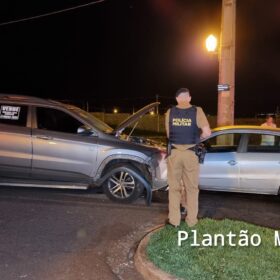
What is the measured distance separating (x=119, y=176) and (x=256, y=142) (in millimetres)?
2632

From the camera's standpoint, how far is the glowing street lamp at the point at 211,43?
470 inches

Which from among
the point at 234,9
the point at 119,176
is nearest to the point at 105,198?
the point at 119,176

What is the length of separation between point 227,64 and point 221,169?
3.60 meters

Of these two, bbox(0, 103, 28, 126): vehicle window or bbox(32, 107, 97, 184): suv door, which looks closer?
bbox(32, 107, 97, 184): suv door

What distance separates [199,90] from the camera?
34.8 m

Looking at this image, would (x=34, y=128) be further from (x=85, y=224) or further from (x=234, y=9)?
(x=234, y=9)

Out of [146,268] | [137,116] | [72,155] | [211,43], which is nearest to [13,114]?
[72,155]

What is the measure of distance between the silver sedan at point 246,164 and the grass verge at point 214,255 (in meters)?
2.60

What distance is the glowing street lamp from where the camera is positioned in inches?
470

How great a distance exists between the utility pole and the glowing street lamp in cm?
20

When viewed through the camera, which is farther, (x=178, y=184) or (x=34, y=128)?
(x=34, y=128)

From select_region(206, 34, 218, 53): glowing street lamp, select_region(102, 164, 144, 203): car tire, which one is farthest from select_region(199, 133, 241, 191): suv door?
select_region(206, 34, 218, 53): glowing street lamp

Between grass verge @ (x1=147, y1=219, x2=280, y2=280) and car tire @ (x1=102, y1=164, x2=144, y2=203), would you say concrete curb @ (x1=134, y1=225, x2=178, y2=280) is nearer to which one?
grass verge @ (x1=147, y1=219, x2=280, y2=280)

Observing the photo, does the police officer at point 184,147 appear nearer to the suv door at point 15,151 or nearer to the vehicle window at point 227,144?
the vehicle window at point 227,144
